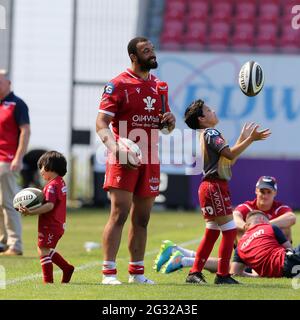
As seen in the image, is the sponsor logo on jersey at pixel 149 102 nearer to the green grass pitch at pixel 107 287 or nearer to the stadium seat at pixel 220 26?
the green grass pitch at pixel 107 287

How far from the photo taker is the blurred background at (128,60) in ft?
84.7

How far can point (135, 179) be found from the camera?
32.7 feet

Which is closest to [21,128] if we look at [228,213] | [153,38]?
[228,213]

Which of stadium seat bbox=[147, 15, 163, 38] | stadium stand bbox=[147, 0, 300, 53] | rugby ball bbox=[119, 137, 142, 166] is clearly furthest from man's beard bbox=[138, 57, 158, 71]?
stadium seat bbox=[147, 15, 163, 38]

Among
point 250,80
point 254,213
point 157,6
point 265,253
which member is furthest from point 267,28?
point 265,253

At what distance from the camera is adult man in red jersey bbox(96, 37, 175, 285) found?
987 cm

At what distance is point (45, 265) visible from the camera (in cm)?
992

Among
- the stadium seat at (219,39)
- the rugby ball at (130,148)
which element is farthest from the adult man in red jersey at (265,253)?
the stadium seat at (219,39)

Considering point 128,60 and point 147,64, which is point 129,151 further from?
point 128,60

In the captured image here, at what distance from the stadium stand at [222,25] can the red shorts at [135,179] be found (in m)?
17.6

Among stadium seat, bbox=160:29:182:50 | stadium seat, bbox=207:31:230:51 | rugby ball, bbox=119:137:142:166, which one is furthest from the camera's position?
stadium seat, bbox=207:31:230:51

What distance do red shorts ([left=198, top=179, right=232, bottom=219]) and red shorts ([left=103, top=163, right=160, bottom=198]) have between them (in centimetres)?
47

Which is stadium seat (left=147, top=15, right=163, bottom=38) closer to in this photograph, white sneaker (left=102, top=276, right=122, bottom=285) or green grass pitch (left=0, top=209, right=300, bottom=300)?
green grass pitch (left=0, top=209, right=300, bottom=300)

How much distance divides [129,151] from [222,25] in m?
19.6
